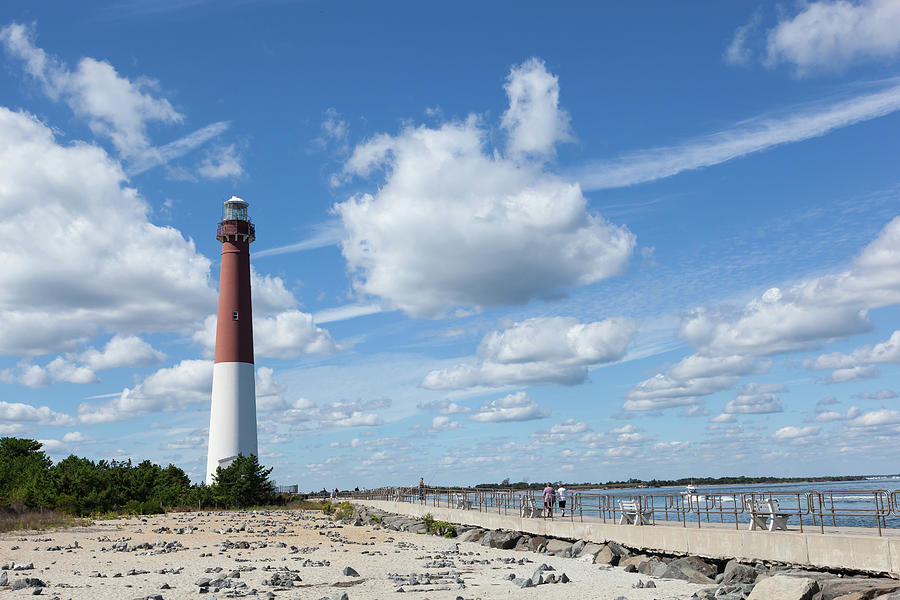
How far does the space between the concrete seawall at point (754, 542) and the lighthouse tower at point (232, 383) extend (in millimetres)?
25274

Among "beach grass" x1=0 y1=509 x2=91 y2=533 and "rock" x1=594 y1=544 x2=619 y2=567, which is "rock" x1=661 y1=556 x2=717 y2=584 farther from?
"beach grass" x1=0 y1=509 x2=91 y2=533

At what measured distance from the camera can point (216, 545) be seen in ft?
91.7

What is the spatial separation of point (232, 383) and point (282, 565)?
90.0 ft

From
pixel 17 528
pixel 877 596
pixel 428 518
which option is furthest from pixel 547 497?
pixel 17 528

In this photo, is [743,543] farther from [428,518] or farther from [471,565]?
[428,518]

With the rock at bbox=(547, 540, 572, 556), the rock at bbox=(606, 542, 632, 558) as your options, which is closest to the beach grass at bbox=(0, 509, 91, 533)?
the rock at bbox=(547, 540, 572, 556)

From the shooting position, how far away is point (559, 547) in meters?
25.8

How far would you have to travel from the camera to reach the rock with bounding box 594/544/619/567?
22922mm

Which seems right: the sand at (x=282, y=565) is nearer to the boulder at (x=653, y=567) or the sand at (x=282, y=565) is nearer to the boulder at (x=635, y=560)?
the boulder at (x=653, y=567)

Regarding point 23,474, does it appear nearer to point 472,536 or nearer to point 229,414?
point 229,414

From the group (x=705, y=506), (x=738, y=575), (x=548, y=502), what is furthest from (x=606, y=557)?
(x=548, y=502)

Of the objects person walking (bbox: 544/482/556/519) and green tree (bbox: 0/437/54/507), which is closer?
person walking (bbox: 544/482/556/519)

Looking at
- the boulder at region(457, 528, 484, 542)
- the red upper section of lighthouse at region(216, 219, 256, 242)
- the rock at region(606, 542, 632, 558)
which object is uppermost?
the red upper section of lighthouse at region(216, 219, 256, 242)

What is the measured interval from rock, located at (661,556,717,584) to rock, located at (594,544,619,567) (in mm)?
2741
